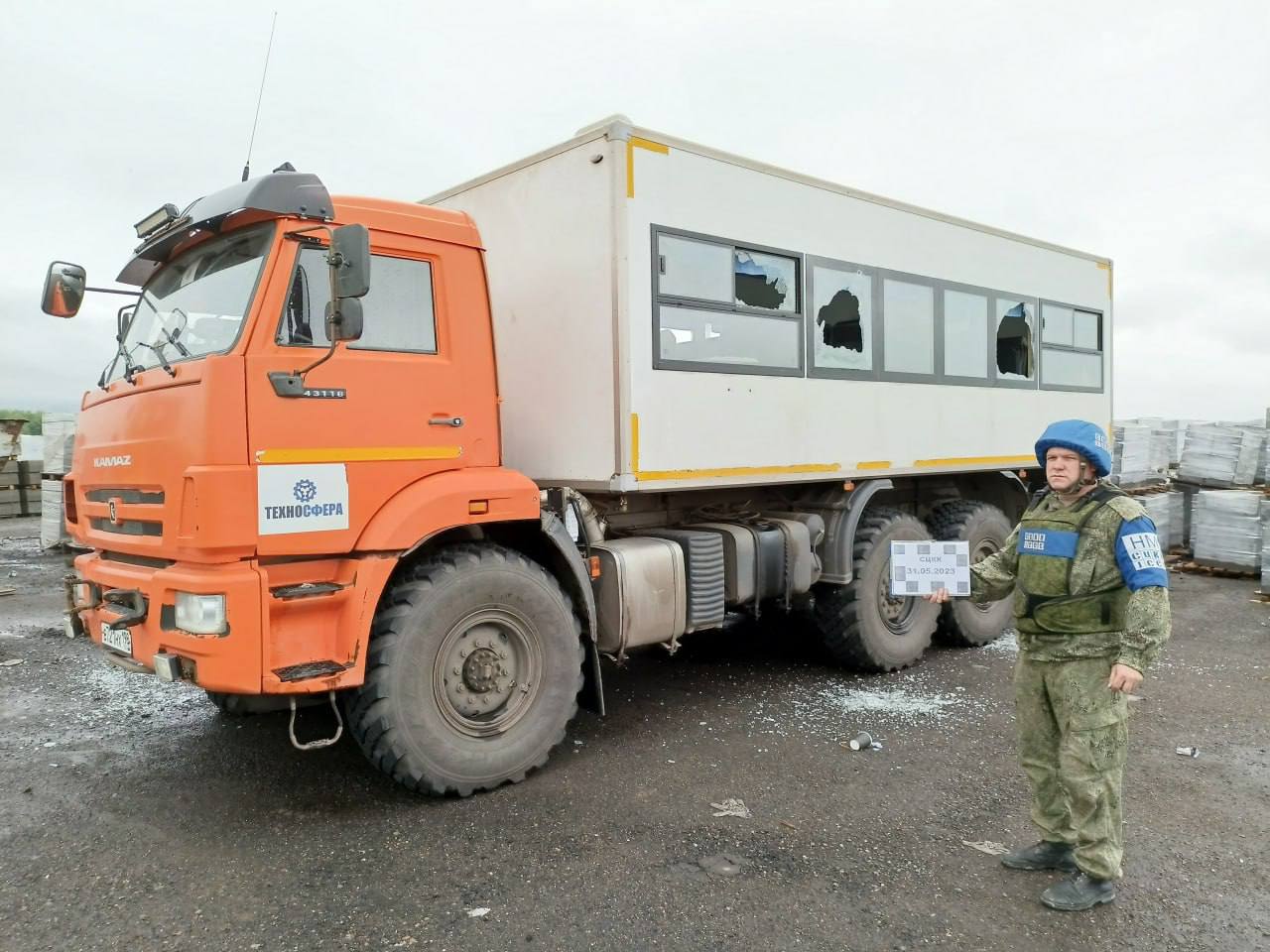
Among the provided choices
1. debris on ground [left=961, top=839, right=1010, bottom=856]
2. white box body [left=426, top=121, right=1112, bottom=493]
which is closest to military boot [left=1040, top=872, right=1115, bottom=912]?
debris on ground [left=961, top=839, right=1010, bottom=856]

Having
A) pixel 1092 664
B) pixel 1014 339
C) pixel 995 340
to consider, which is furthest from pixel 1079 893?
pixel 1014 339

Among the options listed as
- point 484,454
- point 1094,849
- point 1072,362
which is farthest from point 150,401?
point 1072,362

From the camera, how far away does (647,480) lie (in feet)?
16.0

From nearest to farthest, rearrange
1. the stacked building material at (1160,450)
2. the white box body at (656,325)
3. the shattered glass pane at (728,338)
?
the white box body at (656,325)
the shattered glass pane at (728,338)
the stacked building material at (1160,450)

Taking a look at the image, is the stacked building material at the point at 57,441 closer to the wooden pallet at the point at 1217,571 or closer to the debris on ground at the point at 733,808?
the debris on ground at the point at 733,808

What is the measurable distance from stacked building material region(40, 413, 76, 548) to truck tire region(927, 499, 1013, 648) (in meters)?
10.0

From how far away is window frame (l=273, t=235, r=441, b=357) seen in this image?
3.82 m

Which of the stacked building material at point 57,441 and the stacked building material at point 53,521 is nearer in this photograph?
the stacked building material at point 53,521

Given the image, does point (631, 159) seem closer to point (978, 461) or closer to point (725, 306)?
point (725, 306)

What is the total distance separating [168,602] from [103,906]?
116 centimetres

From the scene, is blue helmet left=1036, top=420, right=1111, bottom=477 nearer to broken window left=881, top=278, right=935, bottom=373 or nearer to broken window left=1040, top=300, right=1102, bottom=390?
broken window left=881, top=278, right=935, bottom=373

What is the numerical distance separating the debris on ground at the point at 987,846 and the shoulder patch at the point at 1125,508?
152 centimetres

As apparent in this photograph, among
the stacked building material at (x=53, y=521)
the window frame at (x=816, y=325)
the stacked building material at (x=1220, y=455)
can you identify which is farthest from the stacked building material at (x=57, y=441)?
the stacked building material at (x=1220, y=455)

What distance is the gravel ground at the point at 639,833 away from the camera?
3.14 metres
